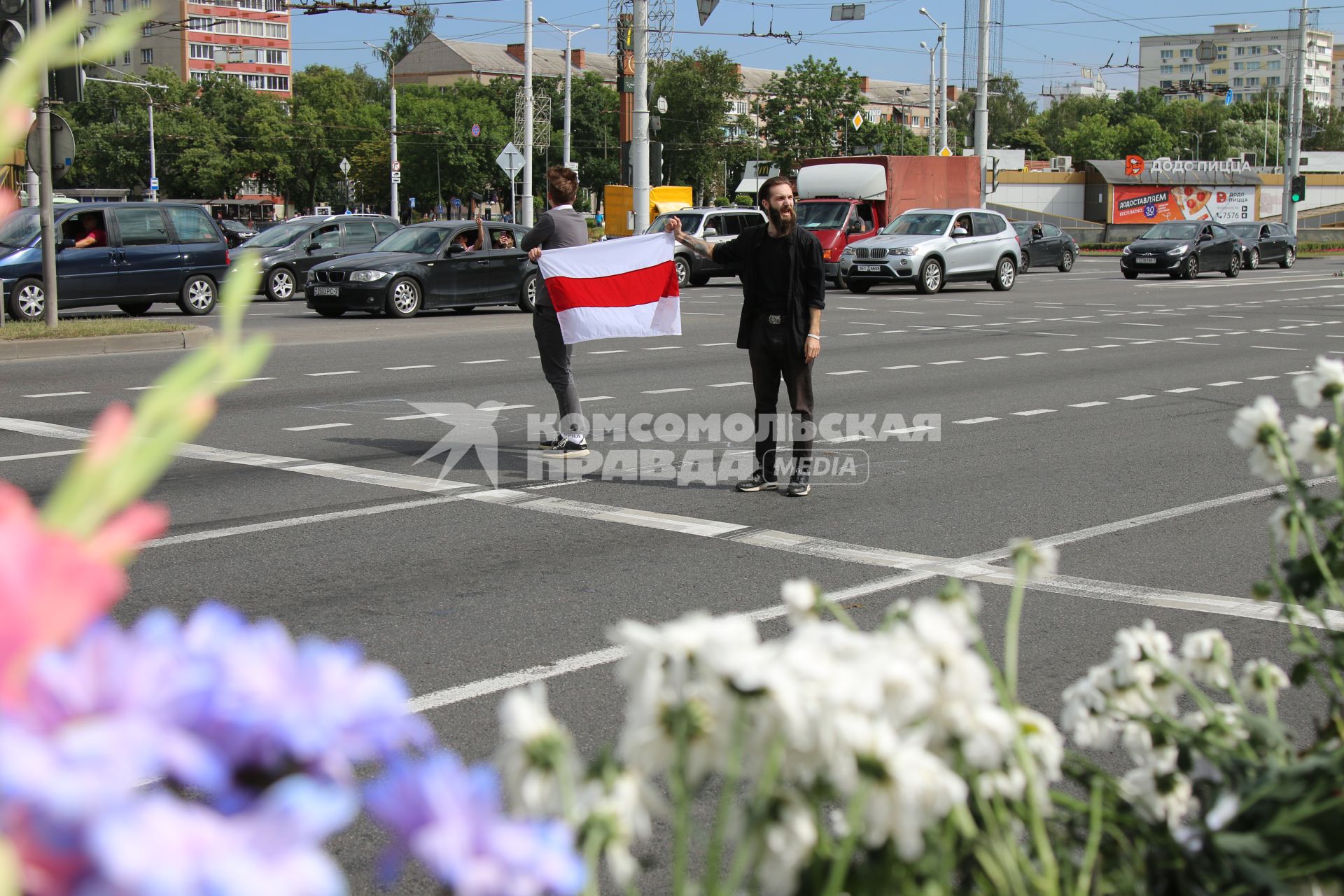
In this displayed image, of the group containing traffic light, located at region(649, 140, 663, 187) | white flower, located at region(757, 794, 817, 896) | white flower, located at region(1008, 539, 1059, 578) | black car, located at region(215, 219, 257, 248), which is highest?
traffic light, located at region(649, 140, 663, 187)

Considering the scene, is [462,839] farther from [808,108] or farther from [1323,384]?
[808,108]

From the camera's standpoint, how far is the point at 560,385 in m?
10.6

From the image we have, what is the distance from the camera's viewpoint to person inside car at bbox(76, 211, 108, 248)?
2286 cm

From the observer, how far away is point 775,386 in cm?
941

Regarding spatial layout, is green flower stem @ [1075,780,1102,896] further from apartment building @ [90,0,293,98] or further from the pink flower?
apartment building @ [90,0,293,98]

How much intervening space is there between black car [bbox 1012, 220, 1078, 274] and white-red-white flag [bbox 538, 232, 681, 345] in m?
35.7

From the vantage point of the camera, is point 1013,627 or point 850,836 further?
point 1013,627

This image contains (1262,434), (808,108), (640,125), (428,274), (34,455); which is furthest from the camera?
(808,108)

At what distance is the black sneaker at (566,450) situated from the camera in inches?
414

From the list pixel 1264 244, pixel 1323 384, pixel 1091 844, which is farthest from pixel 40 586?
pixel 1264 244

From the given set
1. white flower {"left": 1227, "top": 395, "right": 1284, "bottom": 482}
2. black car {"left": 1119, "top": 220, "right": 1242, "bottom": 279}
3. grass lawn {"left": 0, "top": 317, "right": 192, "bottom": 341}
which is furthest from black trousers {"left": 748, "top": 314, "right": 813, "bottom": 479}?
black car {"left": 1119, "top": 220, "right": 1242, "bottom": 279}

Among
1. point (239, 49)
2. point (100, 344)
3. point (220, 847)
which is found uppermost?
point (239, 49)

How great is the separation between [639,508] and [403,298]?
16.1 meters

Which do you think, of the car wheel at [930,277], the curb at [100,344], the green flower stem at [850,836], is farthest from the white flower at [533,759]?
the car wheel at [930,277]
